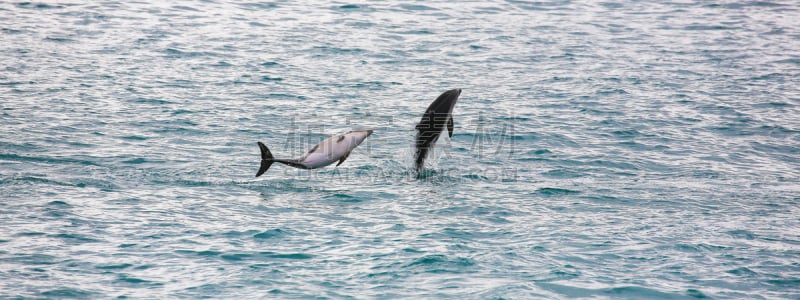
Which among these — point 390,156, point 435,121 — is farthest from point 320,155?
point 390,156

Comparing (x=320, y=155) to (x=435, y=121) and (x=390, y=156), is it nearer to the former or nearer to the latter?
(x=435, y=121)

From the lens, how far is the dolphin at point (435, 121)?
19125 millimetres

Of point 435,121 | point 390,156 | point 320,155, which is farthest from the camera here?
point 390,156

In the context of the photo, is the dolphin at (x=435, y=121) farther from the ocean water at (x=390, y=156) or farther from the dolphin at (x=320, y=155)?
the dolphin at (x=320, y=155)

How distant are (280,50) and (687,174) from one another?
56.3 ft

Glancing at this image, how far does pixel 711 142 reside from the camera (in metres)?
23.6

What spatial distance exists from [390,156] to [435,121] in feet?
9.11

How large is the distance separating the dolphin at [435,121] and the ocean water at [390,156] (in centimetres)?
99

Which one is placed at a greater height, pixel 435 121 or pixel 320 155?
pixel 435 121

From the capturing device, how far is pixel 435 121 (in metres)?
19.2

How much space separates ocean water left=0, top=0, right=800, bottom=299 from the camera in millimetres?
14562

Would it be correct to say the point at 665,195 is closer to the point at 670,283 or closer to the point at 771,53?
the point at 670,283

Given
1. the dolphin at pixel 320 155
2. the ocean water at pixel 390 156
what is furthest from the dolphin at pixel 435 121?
the dolphin at pixel 320 155

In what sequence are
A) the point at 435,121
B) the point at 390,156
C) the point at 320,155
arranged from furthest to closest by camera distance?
the point at 390,156 → the point at 435,121 → the point at 320,155
